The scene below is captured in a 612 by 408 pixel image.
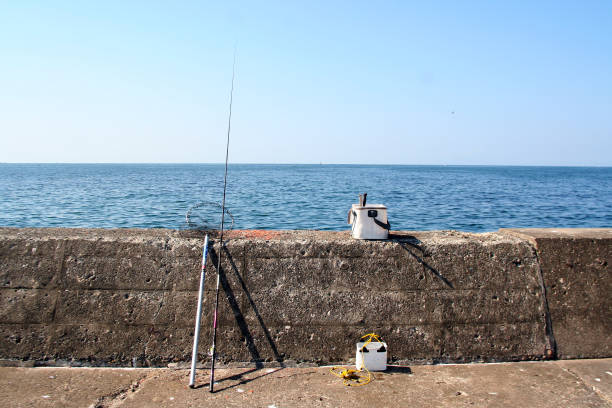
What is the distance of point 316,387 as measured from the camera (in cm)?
312

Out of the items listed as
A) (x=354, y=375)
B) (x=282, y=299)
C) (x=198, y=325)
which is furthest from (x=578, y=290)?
(x=198, y=325)

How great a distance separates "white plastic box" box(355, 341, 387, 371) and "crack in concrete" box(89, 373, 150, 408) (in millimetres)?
1574

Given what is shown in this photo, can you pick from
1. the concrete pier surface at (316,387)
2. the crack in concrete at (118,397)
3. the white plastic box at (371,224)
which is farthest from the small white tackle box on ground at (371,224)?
Answer: the crack in concrete at (118,397)

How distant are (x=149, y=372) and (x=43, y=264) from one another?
1218 mm

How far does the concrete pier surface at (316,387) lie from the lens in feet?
9.48

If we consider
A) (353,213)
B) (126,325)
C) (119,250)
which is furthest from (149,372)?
(353,213)

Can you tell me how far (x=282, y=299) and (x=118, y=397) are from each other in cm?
132

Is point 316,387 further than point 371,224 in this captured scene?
No

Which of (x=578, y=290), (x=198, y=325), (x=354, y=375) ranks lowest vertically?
(x=354, y=375)

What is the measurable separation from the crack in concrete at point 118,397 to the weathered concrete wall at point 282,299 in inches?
12.7

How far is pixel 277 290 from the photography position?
356 cm

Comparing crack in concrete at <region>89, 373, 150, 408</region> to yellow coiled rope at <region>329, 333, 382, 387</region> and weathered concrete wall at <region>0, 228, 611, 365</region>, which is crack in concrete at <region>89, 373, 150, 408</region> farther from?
yellow coiled rope at <region>329, 333, 382, 387</region>

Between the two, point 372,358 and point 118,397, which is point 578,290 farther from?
point 118,397

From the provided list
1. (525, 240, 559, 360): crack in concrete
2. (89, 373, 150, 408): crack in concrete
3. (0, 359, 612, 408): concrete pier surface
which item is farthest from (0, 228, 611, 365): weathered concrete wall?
(89, 373, 150, 408): crack in concrete
